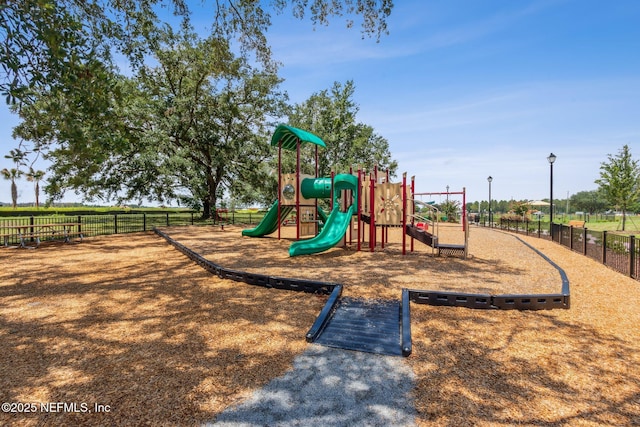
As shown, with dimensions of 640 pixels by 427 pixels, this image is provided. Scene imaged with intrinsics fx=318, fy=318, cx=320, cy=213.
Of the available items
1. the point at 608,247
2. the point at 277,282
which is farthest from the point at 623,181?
the point at 277,282

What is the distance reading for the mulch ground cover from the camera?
2.71 meters

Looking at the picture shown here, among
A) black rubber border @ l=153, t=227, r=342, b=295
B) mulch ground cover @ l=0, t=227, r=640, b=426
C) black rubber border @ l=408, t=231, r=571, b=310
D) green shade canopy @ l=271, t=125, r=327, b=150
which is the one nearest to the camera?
mulch ground cover @ l=0, t=227, r=640, b=426

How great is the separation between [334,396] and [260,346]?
1.30m

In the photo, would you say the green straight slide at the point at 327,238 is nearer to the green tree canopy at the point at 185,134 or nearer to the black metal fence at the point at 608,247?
the black metal fence at the point at 608,247

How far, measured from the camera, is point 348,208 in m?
12.5

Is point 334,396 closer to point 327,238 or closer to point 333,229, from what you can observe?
point 327,238

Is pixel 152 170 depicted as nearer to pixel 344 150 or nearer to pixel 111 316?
pixel 344 150

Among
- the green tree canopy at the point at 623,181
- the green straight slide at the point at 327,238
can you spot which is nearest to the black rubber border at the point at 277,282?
the green straight slide at the point at 327,238

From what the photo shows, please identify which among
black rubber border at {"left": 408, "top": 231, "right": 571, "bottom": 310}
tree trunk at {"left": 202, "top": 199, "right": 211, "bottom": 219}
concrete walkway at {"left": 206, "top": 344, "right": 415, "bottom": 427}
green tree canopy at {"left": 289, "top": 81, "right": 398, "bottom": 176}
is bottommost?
concrete walkway at {"left": 206, "top": 344, "right": 415, "bottom": 427}

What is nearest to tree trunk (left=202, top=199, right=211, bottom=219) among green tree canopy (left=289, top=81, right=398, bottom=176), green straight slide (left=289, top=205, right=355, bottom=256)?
green tree canopy (left=289, top=81, right=398, bottom=176)

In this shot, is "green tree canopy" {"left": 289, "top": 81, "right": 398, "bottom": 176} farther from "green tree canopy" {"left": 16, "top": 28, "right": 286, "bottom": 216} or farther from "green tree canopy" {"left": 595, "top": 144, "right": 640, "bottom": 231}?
"green tree canopy" {"left": 595, "top": 144, "right": 640, "bottom": 231}

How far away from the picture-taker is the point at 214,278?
7215 mm

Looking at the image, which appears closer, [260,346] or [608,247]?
[260,346]

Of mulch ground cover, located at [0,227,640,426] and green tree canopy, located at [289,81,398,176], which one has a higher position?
green tree canopy, located at [289,81,398,176]
